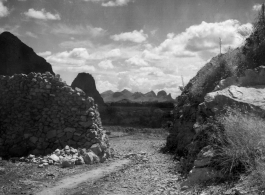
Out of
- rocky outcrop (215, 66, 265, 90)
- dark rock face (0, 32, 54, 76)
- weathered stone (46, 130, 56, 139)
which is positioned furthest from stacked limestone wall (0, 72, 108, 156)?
dark rock face (0, 32, 54, 76)

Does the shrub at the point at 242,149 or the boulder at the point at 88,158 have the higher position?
the shrub at the point at 242,149

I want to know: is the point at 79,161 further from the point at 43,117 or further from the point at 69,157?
the point at 43,117

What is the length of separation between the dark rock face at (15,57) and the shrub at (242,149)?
2673 cm

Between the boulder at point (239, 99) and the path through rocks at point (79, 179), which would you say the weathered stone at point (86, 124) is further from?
the boulder at point (239, 99)

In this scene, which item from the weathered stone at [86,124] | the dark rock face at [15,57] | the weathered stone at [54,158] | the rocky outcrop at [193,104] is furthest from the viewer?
the dark rock face at [15,57]

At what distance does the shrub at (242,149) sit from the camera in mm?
5156

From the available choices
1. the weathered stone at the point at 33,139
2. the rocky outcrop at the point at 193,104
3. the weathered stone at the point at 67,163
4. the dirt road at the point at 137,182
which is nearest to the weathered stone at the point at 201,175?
the dirt road at the point at 137,182

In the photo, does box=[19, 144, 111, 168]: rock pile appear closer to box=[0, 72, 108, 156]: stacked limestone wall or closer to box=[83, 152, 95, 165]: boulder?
box=[83, 152, 95, 165]: boulder

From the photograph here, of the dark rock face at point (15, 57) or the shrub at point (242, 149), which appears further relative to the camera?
the dark rock face at point (15, 57)

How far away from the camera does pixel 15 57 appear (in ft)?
92.3

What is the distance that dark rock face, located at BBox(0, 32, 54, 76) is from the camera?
91.2ft

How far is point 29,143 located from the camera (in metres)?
10.8

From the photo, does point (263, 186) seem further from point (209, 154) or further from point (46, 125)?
point (46, 125)

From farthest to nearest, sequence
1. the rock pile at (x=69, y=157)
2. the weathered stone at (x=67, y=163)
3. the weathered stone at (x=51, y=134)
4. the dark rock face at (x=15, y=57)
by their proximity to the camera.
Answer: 1. the dark rock face at (x=15, y=57)
2. the weathered stone at (x=51, y=134)
3. the rock pile at (x=69, y=157)
4. the weathered stone at (x=67, y=163)
